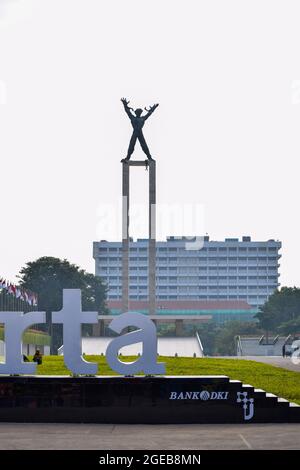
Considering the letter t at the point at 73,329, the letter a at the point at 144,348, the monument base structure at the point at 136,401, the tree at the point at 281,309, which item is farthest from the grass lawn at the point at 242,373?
the tree at the point at 281,309

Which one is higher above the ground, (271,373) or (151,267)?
(151,267)

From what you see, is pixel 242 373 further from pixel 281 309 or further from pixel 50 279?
pixel 281 309

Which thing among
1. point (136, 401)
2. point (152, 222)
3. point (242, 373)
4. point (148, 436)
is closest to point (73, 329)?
point (136, 401)

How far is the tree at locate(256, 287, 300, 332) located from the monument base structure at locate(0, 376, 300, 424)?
144258 mm

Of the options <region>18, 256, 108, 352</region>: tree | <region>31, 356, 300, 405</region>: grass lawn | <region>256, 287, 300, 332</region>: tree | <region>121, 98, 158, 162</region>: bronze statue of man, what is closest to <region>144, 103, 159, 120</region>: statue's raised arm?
<region>121, 98, 158, 162</region>: bronze statue of man

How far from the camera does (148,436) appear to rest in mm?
22031

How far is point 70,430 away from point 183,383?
12.9 feet

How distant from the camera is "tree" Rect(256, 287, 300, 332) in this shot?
169750mm

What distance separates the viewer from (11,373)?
88.3 feet

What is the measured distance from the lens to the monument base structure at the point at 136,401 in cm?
2583

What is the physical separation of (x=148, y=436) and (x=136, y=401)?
13.4ft

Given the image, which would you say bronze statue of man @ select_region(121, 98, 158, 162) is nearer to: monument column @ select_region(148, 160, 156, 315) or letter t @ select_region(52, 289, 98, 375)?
monument column @ select_region(148, 160, 156, 315)
